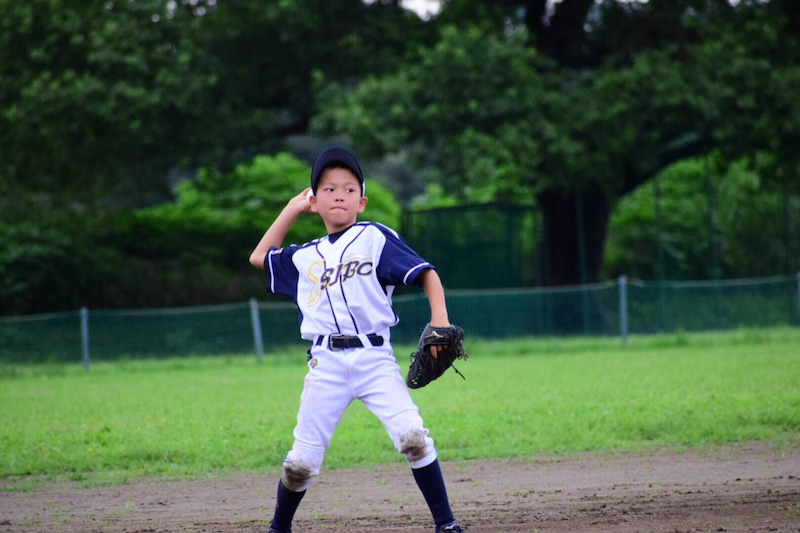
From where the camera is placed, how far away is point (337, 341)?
4391 millimetres

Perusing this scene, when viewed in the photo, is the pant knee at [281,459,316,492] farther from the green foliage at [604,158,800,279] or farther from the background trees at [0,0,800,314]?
the green foliage at [604,158,800,279]

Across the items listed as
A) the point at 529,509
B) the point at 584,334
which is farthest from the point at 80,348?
the point at 529,509

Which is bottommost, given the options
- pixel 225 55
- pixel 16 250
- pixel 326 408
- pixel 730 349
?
pixel 730 349

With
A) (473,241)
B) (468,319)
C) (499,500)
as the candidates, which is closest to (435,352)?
(499,500)

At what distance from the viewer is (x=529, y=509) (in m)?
5.54

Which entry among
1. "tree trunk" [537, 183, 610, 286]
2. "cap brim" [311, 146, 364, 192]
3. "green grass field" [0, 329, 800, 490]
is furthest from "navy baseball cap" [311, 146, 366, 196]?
"tree trunk" [537, 183, 610, 286]

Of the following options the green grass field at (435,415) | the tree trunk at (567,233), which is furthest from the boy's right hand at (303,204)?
the tree trunk at (567,233)

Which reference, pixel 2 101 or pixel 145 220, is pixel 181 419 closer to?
pixel 2 101

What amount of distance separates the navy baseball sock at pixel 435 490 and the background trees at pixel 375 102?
12.6 meters

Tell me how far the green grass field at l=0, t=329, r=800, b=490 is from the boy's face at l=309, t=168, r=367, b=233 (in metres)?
3.38

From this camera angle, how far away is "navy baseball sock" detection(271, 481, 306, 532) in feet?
14.9

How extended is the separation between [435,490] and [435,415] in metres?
4.85

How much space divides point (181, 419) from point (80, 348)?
26.6ft

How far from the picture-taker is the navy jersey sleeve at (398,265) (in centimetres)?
439
